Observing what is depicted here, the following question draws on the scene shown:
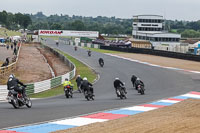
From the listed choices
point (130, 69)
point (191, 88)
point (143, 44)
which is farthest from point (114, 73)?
point (143, 44)

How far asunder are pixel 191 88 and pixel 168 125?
19330 millimetres

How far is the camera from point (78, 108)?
57.8 ft

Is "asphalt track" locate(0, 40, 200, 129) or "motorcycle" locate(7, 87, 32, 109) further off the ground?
"motorcycle" locate(7, 87, 32, 109)

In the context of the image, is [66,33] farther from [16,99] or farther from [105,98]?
[16,99]

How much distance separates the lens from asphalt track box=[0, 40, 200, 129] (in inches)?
583

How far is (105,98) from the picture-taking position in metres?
24.5

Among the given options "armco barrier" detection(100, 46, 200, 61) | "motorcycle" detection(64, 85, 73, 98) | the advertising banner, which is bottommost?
"armco barrier" detection(100, 46, 200, 61)

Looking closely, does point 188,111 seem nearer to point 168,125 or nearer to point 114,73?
point 168,125

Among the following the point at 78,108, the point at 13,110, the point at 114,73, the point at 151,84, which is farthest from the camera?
the point at 114,73

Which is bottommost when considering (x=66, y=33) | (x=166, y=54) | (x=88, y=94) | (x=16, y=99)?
(x=166, y=54)

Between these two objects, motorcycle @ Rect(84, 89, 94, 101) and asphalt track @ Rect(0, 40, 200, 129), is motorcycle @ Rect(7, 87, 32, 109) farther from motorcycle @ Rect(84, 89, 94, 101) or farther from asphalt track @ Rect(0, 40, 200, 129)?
motorcycle @ Rect(84, 89, 94, 101)

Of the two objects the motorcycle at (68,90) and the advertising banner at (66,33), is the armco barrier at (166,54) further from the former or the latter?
the motorcycle at (68,90)

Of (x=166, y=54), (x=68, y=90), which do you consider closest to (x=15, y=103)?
(x=68, y=90)

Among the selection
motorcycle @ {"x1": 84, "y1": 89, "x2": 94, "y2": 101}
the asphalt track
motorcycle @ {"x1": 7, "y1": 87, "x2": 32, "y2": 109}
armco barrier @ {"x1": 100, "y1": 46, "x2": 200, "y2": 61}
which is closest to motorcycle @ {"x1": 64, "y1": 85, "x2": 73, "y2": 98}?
the asphalt track
